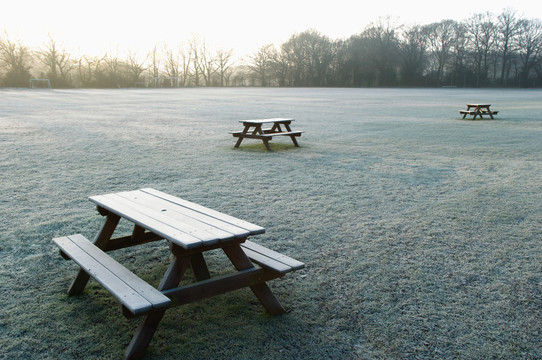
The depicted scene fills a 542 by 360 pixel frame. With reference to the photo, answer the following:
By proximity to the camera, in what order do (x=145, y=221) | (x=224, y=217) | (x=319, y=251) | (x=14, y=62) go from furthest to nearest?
(x=14, y=62) → (x=319, y=251) → (x=224, y=217) → (x=145, y=221)

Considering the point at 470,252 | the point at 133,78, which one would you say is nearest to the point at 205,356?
the point at 470,252

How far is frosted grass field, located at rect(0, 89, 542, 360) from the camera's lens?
2.58m

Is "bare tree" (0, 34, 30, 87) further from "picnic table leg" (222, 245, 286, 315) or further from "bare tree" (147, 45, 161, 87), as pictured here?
"picnic table leg" (222, 245, 286, 315)

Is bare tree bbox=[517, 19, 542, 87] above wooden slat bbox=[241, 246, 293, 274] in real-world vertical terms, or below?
A: above

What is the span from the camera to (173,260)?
2.55 m

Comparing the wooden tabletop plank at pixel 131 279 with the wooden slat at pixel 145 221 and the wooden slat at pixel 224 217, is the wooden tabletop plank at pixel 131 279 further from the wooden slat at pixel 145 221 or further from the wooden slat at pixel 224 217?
the wooden slat at pixel 224 217

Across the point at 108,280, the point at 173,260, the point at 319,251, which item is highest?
the point at 173,260

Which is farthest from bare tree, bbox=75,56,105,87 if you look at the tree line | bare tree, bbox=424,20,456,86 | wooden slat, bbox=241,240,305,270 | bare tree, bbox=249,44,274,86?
wooden slat, bbox=241,240,305,270

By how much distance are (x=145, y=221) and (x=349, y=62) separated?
7221cm

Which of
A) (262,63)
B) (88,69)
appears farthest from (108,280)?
(262,63)

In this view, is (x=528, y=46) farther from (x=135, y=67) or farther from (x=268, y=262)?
(x=268, y=262)

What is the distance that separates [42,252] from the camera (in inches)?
152

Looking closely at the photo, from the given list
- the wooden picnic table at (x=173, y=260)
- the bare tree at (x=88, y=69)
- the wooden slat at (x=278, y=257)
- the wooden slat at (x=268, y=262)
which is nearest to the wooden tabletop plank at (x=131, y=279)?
the wooden picnic table at (x=173, y=260)

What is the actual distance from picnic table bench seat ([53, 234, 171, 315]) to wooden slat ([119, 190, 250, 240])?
1.30 ft
